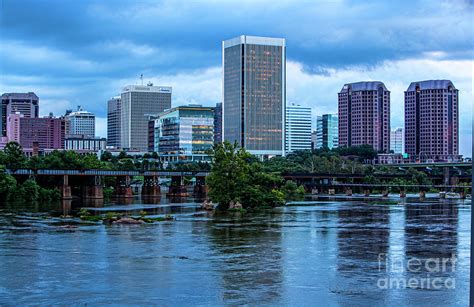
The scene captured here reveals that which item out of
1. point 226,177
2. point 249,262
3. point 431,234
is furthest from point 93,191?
point 249,262

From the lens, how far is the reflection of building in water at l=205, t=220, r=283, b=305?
1774 inches

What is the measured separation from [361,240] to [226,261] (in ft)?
68.2

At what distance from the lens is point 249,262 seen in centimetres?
5762

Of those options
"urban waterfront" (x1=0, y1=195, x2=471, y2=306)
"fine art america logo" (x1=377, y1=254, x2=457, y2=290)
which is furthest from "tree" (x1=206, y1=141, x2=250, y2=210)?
"fine art america logo" (x1=377, y1=254, x2=457, y2=290)

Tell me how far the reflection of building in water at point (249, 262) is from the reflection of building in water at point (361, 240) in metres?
5.49

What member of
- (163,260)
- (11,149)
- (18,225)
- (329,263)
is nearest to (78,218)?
(18,225)

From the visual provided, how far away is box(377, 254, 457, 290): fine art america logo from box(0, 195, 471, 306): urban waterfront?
0.15 metres

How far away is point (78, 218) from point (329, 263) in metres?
51.1

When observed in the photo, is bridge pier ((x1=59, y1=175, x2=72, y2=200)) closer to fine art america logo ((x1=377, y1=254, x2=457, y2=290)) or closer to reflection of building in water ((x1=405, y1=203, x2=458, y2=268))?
reflection of building in water ((x1=405, y1=203, x2=458, y2=268))

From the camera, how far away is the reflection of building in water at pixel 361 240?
2254 inches

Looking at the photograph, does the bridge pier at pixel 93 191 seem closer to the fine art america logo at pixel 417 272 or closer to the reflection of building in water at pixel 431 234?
the reflection of building in water at pixel 431 234

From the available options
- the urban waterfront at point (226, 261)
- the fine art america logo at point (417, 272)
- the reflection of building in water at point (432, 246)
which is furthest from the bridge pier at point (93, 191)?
the fine art america logo at point (417, 272)

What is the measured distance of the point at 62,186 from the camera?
541 feet

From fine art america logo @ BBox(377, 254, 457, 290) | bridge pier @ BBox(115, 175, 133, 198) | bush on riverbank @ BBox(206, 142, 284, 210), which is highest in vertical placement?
bush on riverbank @ BBox(206, 142, 284, 210)
